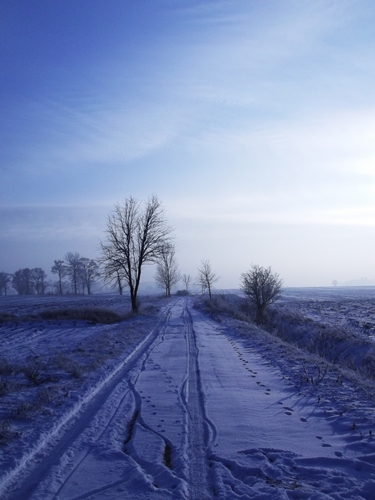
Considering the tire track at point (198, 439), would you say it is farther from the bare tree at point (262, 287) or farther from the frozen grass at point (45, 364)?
the bare tree at point (262, 287)

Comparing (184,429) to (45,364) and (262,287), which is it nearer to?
(45,364)

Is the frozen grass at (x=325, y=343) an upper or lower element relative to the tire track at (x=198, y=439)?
lower

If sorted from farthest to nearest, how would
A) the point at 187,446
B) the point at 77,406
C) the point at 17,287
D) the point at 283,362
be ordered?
the point at 17,287 → the point at 283,362 → the point at 77,406 → the point at 187,446

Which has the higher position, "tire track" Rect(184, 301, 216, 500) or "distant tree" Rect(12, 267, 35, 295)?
"distant tree" Rect(12, 267, 35, 295)

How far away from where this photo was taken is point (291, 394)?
27.5 feet

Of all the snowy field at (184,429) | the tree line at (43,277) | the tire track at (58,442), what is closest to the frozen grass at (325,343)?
the snowy field at (184,429)

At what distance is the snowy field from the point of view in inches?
178

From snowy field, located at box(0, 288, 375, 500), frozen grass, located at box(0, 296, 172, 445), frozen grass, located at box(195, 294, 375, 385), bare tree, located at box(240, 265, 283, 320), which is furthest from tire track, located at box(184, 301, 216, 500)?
bare tree, located at box(240, 265, 283, 320)

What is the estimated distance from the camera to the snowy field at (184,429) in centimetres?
453

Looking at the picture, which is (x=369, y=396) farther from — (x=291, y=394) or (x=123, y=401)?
(x=123, y=401)

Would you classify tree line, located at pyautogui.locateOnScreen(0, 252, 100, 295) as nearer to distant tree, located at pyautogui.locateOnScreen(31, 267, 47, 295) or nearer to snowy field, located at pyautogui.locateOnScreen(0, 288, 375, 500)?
distant tree, located at pyautogui.locateOnScreen(31, 267, 47, 295)

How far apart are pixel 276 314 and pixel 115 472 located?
2990 centimetres

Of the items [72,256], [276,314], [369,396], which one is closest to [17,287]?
[72,256]

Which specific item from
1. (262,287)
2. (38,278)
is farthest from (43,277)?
(262,287)
